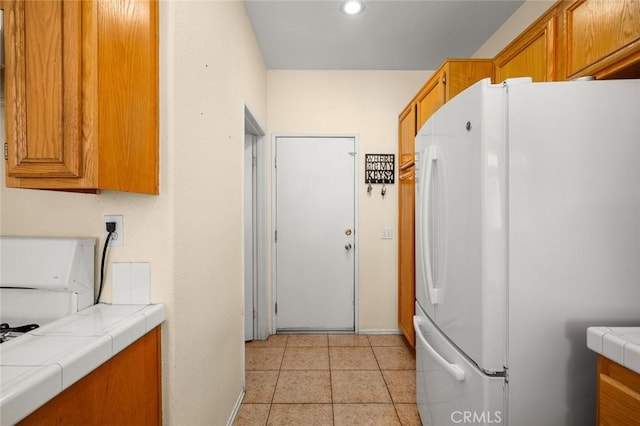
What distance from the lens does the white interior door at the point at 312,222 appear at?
3098 millimetres

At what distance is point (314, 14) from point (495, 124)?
1737 millimetres

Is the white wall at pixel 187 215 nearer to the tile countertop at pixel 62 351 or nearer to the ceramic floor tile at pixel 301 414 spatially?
the tile countertop at pixel 62 351

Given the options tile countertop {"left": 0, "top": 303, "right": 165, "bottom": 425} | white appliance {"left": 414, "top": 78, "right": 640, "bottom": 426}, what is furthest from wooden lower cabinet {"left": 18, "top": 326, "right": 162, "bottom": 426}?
white appliance {"left": 414, "top": 78, "right": 640, "bottom": 426}

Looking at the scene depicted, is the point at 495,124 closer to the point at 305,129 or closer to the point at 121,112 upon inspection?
the point at 121,112

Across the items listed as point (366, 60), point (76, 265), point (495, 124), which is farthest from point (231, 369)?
point (366, 60)

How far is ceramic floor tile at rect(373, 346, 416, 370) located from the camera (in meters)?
2.48

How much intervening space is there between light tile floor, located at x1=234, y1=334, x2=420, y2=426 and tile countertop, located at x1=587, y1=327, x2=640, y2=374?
Result: 1277 mm

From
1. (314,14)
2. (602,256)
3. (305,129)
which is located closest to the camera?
(602,256)

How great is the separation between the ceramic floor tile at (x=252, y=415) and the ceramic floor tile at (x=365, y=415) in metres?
0.44

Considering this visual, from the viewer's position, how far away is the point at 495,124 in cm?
109

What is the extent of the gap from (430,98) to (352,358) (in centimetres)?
220

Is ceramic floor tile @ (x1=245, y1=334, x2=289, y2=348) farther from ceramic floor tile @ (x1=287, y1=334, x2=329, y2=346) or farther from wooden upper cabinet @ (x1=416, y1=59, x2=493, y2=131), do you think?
wooden upper cabinet @ (x1=416, y1=59, x2=493, y2=131)

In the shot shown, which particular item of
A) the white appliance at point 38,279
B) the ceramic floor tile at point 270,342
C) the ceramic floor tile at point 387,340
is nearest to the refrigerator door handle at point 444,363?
the ceramic floor tile at point 387,340

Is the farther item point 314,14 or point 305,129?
point 305,129
